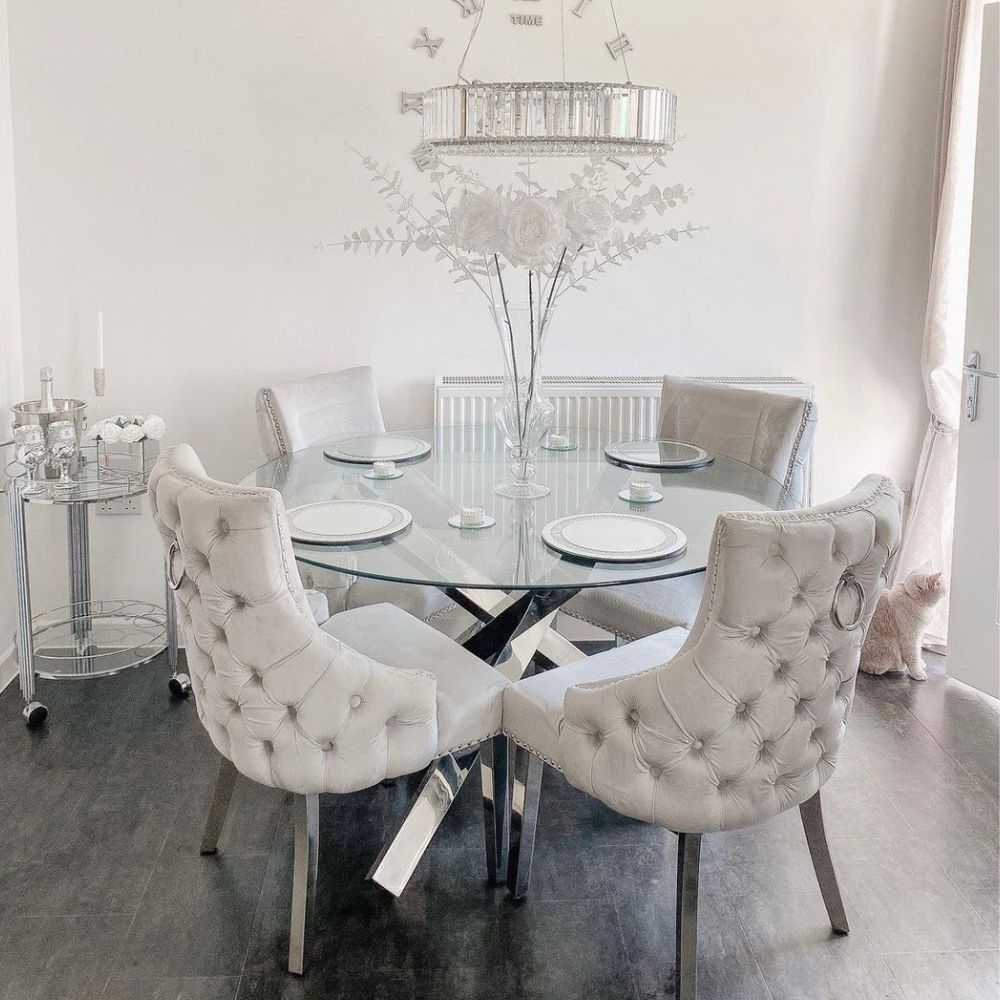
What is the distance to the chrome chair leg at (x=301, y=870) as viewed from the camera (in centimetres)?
221

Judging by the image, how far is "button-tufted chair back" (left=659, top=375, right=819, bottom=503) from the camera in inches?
123

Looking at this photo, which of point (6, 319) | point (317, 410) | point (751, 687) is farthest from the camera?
point (6, 319)

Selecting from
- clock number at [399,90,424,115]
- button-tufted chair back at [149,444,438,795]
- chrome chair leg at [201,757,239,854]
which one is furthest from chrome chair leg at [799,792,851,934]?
clock number at [399,90,424,115]

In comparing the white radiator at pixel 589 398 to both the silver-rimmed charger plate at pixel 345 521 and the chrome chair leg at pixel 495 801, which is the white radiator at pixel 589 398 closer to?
the silver-rimmed charger plate at pixel 345 521

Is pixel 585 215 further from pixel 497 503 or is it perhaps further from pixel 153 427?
pixel 153 427

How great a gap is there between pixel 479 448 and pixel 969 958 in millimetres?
1739

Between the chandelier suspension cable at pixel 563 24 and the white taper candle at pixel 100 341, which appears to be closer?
the white taper candle at pixel 100 341

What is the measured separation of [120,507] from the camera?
3.78m

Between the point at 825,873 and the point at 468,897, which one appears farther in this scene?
the point at 468,897

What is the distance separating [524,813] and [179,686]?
1424 mm

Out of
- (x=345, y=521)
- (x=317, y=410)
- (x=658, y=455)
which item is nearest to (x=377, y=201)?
(x=317, y=410)

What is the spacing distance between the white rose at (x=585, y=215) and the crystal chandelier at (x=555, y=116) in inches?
5.7

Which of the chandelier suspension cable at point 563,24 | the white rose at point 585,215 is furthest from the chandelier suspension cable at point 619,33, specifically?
the white rose at point 585,215

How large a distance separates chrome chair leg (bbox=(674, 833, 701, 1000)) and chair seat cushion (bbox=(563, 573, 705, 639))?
2.37 ft
